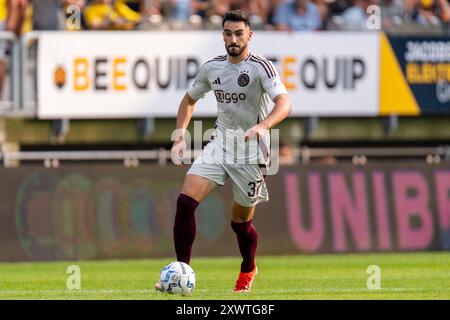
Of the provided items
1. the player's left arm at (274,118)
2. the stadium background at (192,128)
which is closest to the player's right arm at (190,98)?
the player's left arm at (274,118)

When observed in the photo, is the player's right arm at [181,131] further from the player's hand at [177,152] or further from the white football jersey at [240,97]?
the white football jersey at [240,97]

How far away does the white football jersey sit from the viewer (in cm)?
1370

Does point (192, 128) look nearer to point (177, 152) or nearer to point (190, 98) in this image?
point (190, 98)

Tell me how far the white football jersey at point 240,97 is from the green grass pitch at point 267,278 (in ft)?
4.53

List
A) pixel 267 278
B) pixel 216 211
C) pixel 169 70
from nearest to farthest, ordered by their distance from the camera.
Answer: pixel 267 278 → pixel 216 211 → pixel 169 70

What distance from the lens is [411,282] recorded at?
1561cm

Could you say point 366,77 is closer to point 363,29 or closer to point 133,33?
point 363,29

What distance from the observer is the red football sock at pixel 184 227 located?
44.7 ft

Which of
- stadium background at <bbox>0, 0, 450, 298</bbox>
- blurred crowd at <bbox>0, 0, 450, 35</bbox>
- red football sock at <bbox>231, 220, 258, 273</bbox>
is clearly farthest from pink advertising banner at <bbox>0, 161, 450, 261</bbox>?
red football sock at <bbox>231, 220, 258, 273</bbox>

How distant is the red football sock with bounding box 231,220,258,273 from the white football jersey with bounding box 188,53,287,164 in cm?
69

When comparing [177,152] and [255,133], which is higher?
[255,133]

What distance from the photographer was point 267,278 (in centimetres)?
1692

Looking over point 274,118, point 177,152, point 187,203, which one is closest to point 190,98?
point 177,152

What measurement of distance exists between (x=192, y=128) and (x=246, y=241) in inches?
403
